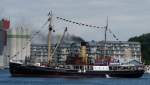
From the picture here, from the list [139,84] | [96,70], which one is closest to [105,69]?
[96,70]

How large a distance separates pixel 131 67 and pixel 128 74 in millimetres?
4426

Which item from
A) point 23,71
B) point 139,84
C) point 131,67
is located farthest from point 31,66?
point 139,84

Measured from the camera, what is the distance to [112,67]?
582 feet

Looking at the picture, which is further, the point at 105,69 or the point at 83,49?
the point at 83,49

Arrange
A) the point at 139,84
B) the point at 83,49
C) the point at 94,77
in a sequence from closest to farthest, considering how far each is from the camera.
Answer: the point at 139,84, the point at 94,77, the point at 83,49

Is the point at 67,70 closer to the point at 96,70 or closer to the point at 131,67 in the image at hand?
the point at 96,70

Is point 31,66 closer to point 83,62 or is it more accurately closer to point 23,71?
point 23,71

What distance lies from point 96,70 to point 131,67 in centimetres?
1215

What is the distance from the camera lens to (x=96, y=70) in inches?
6841

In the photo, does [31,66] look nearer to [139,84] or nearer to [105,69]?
[105,69]

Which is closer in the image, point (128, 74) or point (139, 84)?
point (139, 84)

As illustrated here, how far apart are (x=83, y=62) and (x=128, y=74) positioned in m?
11.5

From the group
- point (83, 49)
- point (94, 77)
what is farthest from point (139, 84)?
point (83, 49)

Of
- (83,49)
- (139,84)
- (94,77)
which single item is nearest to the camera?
(139,84)
